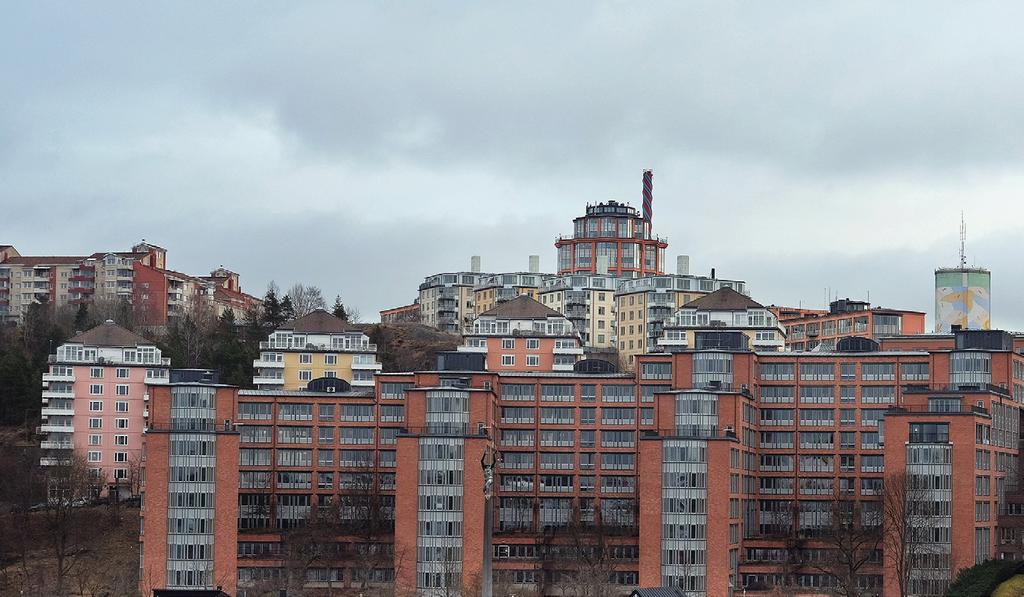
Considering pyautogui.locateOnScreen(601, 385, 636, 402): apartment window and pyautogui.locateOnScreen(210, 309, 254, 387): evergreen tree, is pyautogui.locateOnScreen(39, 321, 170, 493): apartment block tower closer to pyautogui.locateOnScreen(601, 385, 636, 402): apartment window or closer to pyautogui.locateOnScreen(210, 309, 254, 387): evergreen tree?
pyautogui.locateOnScreen(210, 309, 254, 387): evergreen tree

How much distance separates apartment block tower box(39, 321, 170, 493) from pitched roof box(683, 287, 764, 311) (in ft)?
162

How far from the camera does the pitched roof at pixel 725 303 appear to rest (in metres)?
169

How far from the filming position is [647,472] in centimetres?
13400

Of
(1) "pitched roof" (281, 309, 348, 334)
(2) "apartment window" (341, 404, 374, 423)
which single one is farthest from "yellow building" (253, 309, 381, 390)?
(2) "apartment window" (341, 404, 374, 423)

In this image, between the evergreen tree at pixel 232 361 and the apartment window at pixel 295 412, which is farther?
the evergreen tree at pixel 232 361

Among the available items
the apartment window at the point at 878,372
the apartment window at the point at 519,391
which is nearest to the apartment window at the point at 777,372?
the apartment window at the point at 878,372

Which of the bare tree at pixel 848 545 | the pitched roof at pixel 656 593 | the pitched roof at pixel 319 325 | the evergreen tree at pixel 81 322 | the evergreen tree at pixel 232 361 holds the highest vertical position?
the evergreen tree at pixel 81 322

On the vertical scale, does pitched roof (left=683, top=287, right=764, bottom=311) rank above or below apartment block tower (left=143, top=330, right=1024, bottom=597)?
above

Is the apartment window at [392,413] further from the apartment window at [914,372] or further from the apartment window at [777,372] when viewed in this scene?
the apartment window at [914,372]

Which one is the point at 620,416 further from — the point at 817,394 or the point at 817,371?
the point at 817,371

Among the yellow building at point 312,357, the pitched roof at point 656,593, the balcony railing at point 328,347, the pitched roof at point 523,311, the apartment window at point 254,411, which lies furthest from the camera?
the balcony railing at point 328,347

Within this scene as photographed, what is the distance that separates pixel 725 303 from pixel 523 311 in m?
18.7

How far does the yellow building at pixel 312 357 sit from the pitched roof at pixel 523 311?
40.6 ft

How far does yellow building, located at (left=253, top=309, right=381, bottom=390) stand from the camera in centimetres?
16762
